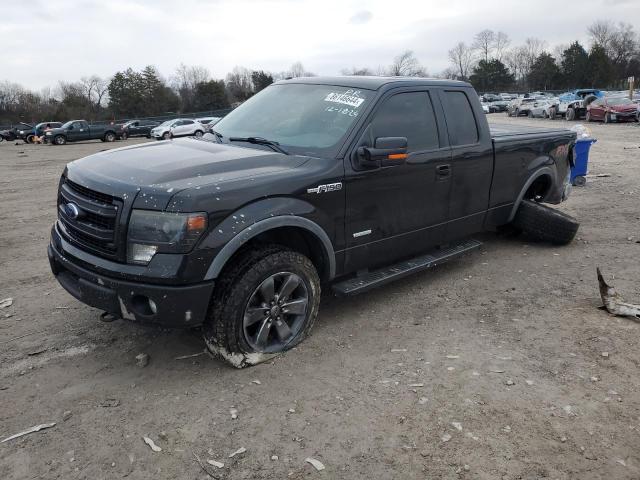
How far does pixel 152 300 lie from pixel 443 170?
2.81 metres

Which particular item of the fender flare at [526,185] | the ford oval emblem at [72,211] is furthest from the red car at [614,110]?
the ford oval emblem at [72,211]

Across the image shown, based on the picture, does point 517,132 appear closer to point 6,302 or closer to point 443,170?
point 443,170

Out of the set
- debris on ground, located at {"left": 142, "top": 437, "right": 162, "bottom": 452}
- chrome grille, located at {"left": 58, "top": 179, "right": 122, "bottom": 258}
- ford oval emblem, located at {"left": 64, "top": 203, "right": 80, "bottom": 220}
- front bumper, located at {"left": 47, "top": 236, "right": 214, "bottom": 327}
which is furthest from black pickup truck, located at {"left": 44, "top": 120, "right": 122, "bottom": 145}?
debris on ground, located at {"left": 142, "top": 437, "right": 162, "bottom": 452}

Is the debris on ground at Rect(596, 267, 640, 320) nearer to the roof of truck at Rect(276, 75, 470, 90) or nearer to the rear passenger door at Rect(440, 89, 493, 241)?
the rear passenger door at Rect(440, 89, 493, 241)

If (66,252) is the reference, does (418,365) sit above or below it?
below

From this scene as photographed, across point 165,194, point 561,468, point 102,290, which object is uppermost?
point 165,194

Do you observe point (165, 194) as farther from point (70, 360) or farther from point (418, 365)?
point (418, 365)

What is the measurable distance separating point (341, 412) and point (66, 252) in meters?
2.14

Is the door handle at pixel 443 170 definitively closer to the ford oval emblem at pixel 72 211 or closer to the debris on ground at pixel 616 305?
the debris on ground at pixel 616 305

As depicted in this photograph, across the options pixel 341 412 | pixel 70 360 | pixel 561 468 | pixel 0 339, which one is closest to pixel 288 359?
pixel 341 412

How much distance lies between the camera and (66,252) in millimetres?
3594

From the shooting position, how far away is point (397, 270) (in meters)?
4.51

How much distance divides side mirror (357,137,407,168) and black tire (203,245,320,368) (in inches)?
35.3

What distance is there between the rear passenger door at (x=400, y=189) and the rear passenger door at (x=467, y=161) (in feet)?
0.44
